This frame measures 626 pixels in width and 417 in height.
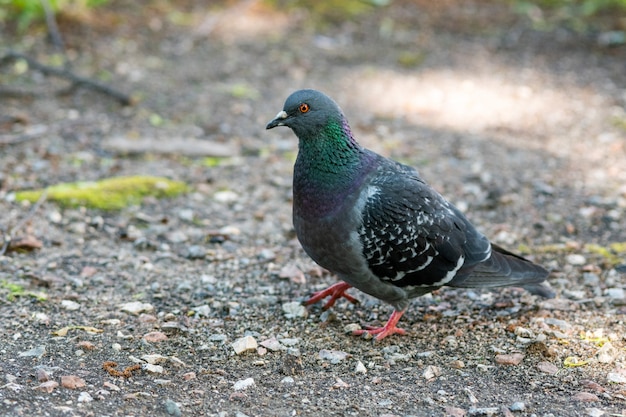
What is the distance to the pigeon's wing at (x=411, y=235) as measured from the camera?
197 inches

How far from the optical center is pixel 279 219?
280 inches

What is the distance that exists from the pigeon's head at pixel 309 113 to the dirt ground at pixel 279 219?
1375 millimetres

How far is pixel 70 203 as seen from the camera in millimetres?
6754

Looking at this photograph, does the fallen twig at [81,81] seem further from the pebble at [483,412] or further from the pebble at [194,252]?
the pebble at [483,412]

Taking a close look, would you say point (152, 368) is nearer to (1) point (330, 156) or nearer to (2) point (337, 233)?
(2) point (337, 233)

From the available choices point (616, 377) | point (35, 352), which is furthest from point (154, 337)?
point (616, 377)

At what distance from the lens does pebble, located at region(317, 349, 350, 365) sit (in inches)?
192

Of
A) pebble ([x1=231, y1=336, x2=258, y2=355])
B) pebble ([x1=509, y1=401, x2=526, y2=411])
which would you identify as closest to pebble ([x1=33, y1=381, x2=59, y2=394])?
pebble ([x1=231, y1=336, x2=258, y2=355])

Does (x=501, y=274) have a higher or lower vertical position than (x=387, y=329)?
higher

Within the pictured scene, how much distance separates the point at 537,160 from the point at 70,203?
16.4 ft

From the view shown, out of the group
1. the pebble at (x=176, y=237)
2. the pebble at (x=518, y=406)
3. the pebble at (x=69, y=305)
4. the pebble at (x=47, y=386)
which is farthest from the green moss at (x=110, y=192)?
the pebble at (x=518, y=406)

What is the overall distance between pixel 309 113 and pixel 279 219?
85.7 inches

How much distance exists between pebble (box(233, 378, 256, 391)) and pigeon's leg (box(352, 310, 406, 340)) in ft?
3.25

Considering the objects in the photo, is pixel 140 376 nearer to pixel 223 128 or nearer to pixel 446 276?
pixel 446 276
